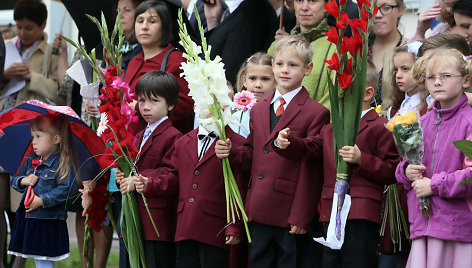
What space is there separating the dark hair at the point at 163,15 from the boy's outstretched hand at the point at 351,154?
244 cm

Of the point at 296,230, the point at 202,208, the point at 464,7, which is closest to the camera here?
the point at 296,230

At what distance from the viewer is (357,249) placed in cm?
530

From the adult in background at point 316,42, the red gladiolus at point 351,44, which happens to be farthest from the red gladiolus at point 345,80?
the adult in background at point 316,42

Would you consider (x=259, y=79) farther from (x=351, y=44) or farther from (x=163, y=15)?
(x=351, y=44)

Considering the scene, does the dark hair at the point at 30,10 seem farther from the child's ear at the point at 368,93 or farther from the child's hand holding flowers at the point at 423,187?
the child's hand holding flowers at the point at 423,187

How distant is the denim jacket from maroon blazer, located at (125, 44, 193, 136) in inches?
35.4

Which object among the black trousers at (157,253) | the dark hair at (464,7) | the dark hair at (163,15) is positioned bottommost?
the black trousers at (157,253)

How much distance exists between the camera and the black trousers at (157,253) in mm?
6164

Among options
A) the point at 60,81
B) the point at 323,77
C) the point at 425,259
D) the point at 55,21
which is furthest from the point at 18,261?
the point at 55,21

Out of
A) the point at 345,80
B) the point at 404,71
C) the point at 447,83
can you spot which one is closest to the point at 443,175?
the point at 447,83

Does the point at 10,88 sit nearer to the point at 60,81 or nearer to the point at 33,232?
the point at 60,81

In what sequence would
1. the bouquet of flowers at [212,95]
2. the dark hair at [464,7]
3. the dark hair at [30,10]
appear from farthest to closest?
the dark hair at [30,10], the dark hair at [464,7], the bouquet of flowers at [212,95]

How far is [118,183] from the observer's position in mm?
6465

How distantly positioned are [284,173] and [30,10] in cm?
474
